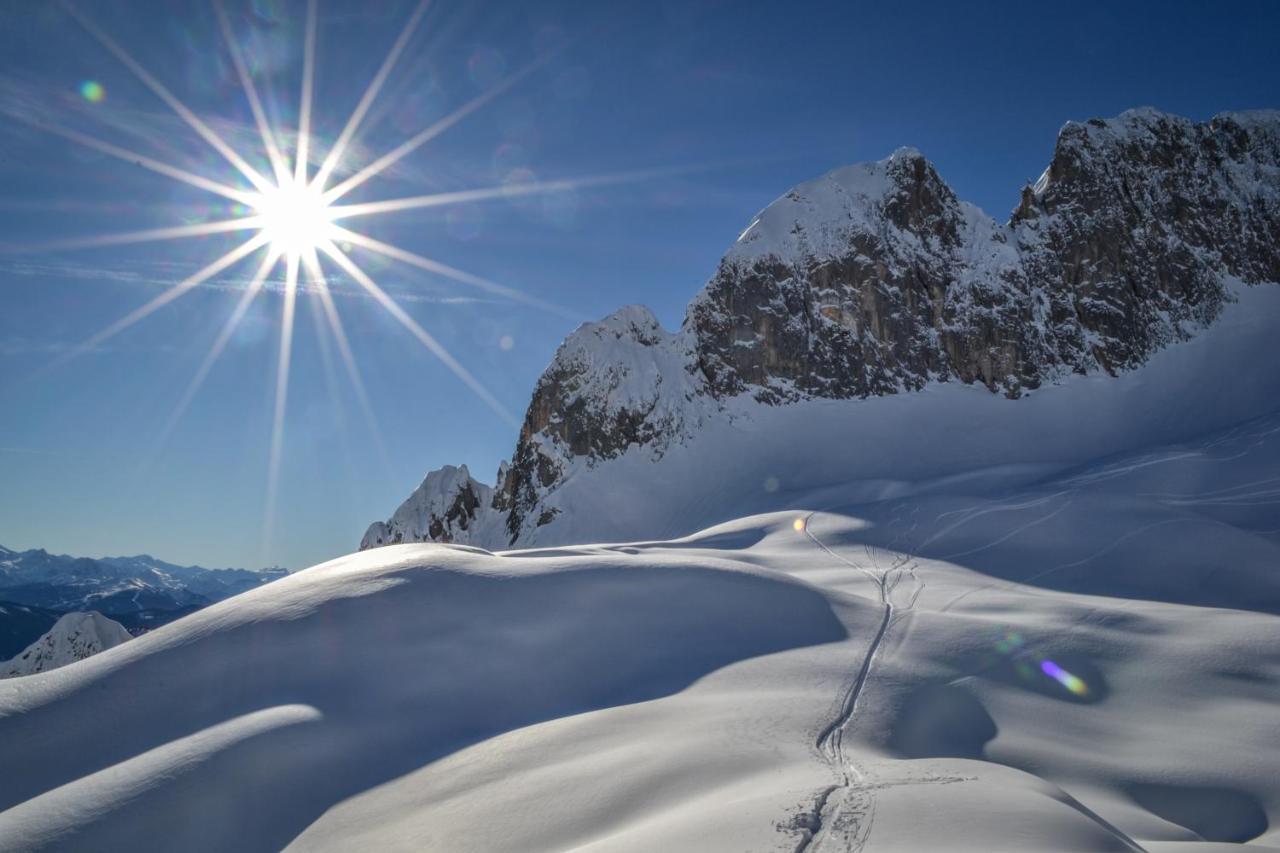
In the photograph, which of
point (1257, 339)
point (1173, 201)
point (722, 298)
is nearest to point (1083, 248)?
point (1173, 201)

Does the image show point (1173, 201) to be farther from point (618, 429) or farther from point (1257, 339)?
point (618, 429)

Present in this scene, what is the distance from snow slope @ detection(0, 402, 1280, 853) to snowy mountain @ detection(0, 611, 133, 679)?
219 feet

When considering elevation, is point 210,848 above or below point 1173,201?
below

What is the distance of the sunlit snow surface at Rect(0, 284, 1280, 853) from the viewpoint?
9672mm

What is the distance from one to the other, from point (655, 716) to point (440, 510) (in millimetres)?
69269

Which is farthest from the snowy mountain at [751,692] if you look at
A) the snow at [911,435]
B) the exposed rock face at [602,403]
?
the exposed rock face at [602,403]

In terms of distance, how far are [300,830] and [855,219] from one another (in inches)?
2790

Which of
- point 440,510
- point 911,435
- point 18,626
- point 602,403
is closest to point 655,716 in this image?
point 911,435

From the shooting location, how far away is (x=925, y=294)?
2790 inches

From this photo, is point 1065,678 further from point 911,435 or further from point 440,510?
point 440,510

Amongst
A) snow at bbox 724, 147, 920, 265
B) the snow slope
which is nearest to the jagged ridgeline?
snow at bbox 724, 147, 920, 265

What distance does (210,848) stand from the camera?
10992mm

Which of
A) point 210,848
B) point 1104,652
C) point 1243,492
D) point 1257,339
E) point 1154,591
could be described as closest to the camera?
point 210,848

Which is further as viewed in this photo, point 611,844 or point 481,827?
point 481,827
